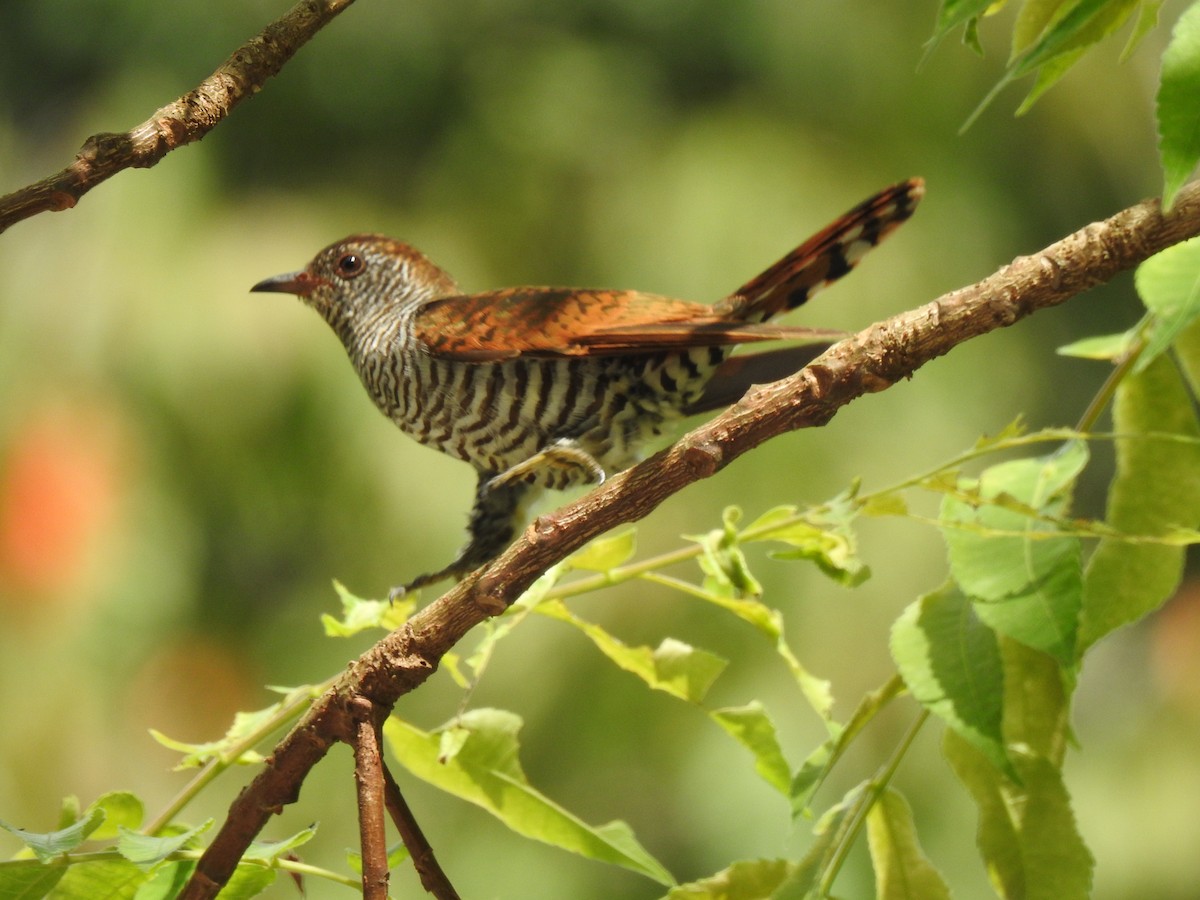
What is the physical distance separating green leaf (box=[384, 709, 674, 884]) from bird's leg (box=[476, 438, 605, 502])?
18.9 inches

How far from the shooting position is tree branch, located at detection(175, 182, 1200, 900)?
1.00 m

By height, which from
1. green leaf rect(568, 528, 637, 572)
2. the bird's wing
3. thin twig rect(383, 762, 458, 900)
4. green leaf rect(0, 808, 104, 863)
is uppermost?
the bird's wing

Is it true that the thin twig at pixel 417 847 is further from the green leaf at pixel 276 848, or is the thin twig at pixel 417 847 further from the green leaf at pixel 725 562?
the green leaf at pixel 725 562

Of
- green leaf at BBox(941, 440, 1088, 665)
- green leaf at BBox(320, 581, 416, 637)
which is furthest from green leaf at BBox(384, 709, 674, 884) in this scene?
green leaf at BBox(941, 440, 1088, 665)

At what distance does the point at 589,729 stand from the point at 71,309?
274 centimetres

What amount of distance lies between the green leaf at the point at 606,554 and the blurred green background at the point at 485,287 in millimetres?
2853

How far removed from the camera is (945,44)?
5.21 meters

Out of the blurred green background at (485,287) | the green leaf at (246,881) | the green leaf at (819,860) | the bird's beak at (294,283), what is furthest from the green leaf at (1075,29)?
the blurred green background at (485,287)

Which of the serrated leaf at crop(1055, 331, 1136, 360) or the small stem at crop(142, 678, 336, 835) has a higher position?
the small stem at crop(142, 678, 336, 835)

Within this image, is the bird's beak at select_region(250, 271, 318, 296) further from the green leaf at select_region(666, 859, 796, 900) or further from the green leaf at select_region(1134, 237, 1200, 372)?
the green leaf at select_region(1134, 237, 1200, 372)

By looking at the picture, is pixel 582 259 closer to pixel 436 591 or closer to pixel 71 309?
pixel 436 591

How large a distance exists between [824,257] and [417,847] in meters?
0.97

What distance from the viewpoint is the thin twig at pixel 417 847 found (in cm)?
117

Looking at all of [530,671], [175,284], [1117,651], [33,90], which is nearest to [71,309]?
[175,284]
